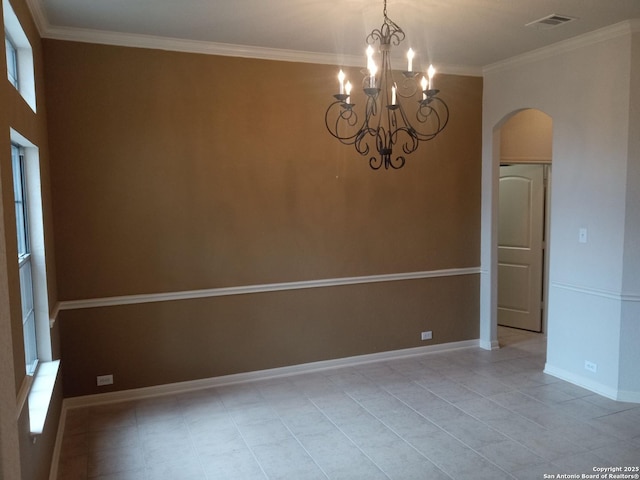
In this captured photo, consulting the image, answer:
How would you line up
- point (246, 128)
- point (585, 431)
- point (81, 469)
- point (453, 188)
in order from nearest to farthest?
point (81, 469) → point (585, 431) → point (246, 128) → point (453, 188)

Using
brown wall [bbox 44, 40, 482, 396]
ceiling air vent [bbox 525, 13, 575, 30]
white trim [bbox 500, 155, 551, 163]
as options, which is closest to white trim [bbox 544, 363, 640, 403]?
brown wall [bbox 44, 40, 482, 396]

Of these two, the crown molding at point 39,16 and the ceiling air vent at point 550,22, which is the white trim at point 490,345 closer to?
the ceiling air vent at point 550,22

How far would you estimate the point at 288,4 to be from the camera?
3154mm

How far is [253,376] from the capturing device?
172 inches

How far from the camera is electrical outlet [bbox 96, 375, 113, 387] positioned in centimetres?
389

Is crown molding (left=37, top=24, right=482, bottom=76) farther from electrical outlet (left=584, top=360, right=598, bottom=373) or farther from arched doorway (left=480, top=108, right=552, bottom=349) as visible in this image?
electrical outlet (left=584, top=360, right=598, bottom=373)

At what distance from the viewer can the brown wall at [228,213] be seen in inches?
149

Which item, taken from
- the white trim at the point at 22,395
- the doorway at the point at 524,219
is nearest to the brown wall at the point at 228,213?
the doorway at the point at 524,219

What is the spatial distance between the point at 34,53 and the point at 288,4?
5.41 ft

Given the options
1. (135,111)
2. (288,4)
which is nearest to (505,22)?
(288,4)

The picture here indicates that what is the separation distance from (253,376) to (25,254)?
7.15 feet

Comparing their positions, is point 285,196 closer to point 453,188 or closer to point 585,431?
point 453,188

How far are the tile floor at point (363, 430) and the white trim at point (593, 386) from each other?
2.6 inches

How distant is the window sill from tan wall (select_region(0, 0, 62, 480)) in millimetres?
89
